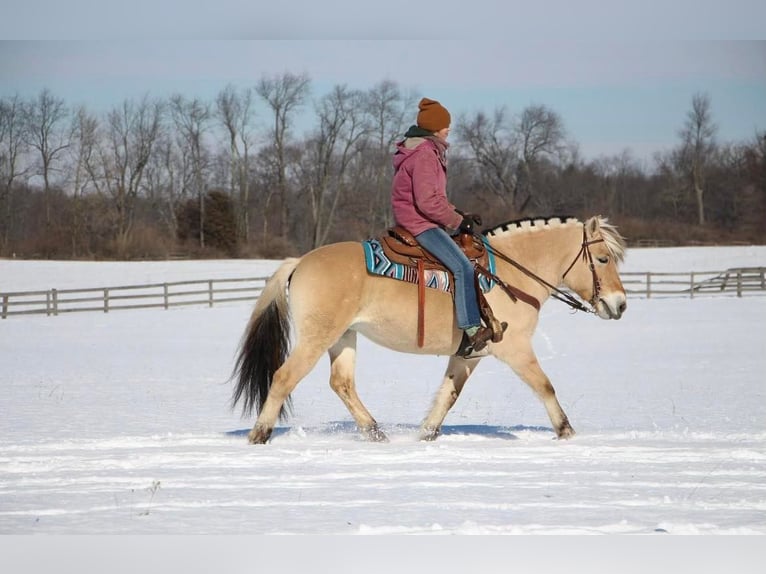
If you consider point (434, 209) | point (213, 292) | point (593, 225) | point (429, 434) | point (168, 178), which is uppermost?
point (168, 178)

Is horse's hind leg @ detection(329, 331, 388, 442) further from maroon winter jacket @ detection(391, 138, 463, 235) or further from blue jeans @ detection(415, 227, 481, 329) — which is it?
maroon winter jacket @ detection(391, 138, 463, 235)

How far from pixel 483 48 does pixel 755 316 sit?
17.3 meters

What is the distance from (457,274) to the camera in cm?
613

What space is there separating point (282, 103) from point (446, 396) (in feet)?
25.3

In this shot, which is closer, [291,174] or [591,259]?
[591,259]

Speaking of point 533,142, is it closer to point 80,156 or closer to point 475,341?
point 80,156

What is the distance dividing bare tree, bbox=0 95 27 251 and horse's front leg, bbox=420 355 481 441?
5.69 m

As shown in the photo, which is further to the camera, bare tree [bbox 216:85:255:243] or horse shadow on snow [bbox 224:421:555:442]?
bare tree [bbox 216:85:255:243]

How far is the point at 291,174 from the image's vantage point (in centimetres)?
1499

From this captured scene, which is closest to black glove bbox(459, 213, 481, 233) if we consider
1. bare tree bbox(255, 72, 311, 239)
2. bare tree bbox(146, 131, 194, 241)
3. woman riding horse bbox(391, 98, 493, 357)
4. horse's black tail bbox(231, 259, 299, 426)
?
woman riding horse bbox(391, 98, 493, 357)

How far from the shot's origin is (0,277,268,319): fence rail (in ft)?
61.9

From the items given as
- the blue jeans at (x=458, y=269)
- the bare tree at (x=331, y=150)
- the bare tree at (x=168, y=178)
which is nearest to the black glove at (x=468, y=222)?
the blue jeans at (x=458, y=269)

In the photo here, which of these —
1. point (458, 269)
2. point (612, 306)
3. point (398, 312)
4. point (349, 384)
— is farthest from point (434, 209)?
point (612, 306)

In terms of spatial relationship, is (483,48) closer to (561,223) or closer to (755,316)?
(561,223)
